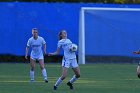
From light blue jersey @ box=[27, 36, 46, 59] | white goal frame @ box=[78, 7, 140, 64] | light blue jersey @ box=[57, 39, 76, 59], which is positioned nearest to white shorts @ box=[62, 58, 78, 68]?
light blue jersey @ box=[57, 39, 76, 59]

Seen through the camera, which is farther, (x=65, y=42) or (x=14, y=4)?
(x=14, y=4)

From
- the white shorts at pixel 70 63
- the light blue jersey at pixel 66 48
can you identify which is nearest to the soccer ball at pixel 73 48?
the light blue jersey at pixel 66 48

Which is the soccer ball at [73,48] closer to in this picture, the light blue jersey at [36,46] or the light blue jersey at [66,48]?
the light blue jersey at [66,48]

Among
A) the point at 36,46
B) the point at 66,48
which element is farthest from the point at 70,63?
the point at 36,46

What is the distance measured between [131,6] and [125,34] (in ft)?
9.18

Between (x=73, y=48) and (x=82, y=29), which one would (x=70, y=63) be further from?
(x=82, y=29)

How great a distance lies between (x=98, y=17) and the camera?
41031mm

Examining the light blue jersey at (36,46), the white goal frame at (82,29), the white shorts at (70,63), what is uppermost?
the white shorts at (70,63)

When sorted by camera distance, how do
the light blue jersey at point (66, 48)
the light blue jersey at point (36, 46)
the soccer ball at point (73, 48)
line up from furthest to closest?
the light blue jersey at point (36, 46), the light blue jersey at point (66, 48), the soccer ball at point (73, 48)

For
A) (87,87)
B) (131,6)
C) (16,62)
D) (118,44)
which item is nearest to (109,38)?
(118,44)

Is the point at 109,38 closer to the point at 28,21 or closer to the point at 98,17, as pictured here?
the point at 98,17

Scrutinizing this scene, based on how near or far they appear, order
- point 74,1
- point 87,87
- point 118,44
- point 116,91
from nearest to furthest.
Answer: point 116,91
point 87,87
point 118,44
point 74,1

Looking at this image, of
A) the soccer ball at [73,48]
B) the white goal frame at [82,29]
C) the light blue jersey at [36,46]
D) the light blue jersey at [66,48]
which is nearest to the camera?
the soccer ball at [73,48]

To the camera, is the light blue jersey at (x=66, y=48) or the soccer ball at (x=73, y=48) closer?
the soccer ball at (x=73, y=48)
